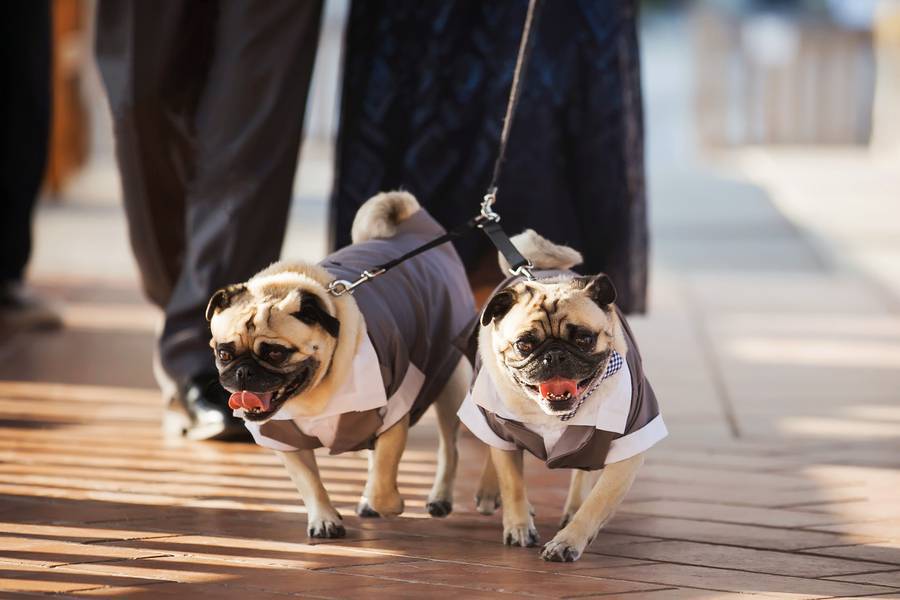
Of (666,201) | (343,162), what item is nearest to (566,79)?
(343,162)

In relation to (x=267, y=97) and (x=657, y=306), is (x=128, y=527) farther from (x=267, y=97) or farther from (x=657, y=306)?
(x=657, y=306)

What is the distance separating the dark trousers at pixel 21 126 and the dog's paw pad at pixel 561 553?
289 centimetres

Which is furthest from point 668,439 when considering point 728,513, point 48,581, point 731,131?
point 731,131

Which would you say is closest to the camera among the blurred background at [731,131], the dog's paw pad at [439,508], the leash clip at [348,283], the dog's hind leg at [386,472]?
the leash clip at [348,283]

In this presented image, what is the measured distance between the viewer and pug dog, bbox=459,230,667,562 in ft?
6.88

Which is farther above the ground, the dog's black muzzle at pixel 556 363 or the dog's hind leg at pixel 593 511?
the dog's black muzzle at pixel 556 363

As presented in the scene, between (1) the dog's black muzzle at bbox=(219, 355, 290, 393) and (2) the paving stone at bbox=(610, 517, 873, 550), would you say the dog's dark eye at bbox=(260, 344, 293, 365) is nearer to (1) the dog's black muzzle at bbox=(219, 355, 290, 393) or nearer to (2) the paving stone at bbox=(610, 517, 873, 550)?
(1) the dog's black muzzle at bbox=(219, 355, 290, 393)

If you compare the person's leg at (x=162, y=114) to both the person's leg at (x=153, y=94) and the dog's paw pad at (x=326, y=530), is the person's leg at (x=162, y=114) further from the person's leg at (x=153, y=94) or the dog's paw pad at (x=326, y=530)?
the dog's paw pad at (x=326, y=530)

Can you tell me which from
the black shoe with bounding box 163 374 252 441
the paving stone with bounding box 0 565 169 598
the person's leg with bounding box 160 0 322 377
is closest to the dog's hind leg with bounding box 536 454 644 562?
the paving stone with bounding box 0 565 169 598

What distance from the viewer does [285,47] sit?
10.2 ft

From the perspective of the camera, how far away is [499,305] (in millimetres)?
2180

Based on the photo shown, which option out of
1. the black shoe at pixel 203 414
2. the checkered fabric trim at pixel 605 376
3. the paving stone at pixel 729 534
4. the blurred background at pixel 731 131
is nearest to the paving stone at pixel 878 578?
the paving stone at pixel 729 534

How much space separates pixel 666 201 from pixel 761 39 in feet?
13.4

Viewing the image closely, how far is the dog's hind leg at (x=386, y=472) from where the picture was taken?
243 centimetres
